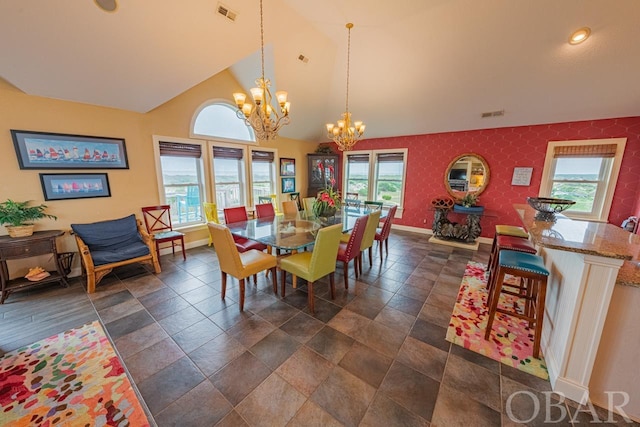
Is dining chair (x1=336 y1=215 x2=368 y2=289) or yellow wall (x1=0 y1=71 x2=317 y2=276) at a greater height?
yellow wall (x1=0 y1=71 x2=317 y2=276)

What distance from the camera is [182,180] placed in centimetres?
422

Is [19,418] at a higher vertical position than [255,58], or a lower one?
lower

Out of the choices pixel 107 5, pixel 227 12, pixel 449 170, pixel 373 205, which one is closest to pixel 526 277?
pixel 373 205

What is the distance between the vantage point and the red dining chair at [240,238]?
3.12 m

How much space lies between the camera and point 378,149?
5926 mm

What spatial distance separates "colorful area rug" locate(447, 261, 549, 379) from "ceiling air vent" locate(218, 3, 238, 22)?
408 centimetres

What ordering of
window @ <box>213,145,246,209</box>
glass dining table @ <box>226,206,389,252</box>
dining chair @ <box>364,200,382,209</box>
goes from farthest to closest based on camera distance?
window @ <box>213,145,246,209</box> → dining chair @ <box>364,200,382,209</box> → glass dining table @ <box>226,206,389,252</box>

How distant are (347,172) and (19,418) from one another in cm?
631

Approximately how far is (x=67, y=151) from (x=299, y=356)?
3898 mm

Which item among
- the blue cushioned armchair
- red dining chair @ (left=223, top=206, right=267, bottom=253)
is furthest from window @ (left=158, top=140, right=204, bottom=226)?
red dining chair @ (left=223, top=206, right=267, bottom=253)

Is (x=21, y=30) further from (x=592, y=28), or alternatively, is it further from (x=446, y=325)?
(x=592, y=28)

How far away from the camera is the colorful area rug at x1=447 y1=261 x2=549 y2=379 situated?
179 cm

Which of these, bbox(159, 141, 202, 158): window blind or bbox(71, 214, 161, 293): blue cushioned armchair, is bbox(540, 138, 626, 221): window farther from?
bbox(71, 214, 161, 293): blue cushioned armchair

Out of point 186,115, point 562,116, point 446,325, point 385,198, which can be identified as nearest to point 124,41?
point 186,115
